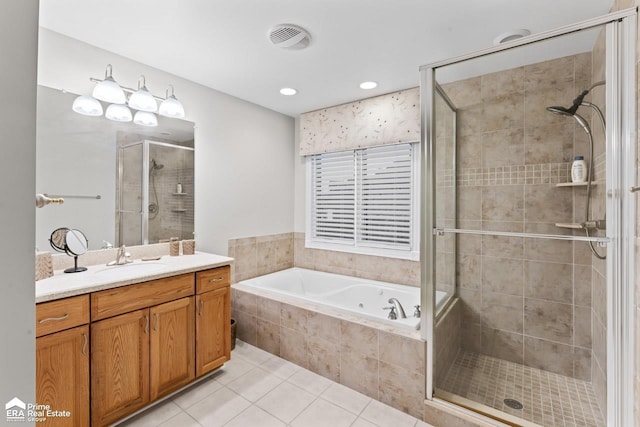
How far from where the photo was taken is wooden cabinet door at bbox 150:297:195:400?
1829 millimetres

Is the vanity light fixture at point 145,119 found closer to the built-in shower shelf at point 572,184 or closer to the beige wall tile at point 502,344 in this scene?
the built-in shower shelf at point 572,184

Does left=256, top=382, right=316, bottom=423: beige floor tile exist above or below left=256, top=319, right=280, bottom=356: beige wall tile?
below

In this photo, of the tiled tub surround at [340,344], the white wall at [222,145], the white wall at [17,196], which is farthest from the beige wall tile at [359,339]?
the white wall at [17,196]

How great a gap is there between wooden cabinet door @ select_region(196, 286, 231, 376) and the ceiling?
5.78 feet

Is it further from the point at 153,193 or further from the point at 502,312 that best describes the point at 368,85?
the point at 502,312

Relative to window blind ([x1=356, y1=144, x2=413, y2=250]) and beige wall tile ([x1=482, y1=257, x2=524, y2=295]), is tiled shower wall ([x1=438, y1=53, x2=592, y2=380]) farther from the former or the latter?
window blind ([x1=356, y1=144, x2=413, y2=250])

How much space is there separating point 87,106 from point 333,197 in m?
2.34

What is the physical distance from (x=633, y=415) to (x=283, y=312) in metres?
2.06

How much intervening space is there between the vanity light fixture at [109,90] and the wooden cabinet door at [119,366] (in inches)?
57.7

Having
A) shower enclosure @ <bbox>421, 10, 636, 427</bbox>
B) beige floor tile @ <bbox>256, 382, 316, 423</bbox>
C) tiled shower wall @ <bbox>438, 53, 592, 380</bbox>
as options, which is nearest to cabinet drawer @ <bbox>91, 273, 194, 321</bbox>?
beige floor tile @ <bbox>256, 382, 316, 423</bbox>

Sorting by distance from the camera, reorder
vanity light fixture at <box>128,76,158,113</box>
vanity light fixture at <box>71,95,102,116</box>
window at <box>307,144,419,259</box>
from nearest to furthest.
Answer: vanity light fixture at <box>71,95,102,116</box> < vanity light fixture at <box>128,76,158,113</box> < window at <box>307,144,419,259</box>

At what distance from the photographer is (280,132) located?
3.60 m

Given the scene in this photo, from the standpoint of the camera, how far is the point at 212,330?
7.07 feet

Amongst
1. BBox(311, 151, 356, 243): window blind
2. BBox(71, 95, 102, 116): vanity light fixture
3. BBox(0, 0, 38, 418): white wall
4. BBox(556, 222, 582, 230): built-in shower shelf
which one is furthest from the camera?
BBox(311, 151, 356, 243): window blind
